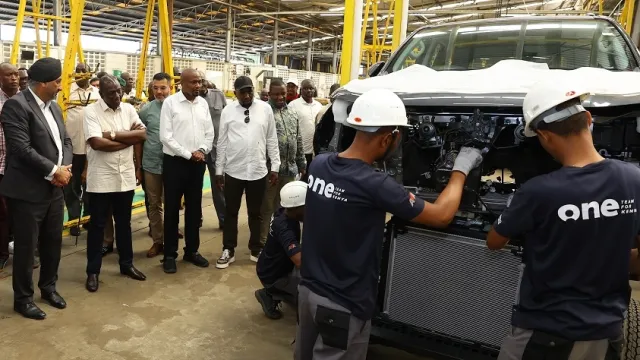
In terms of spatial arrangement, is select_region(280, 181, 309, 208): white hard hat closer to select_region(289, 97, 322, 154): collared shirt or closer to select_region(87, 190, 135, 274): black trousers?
select_region(87, 190, 135, 274): black trousers

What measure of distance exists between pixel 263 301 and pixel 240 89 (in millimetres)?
1819

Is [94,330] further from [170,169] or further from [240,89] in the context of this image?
[240,89]

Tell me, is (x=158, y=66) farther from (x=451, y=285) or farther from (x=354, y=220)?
(x=354, y=220)

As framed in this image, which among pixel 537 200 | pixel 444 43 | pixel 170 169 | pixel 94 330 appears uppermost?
pixel 444 43

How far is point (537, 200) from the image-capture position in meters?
1.58

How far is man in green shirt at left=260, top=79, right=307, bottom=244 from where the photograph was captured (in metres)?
4.64

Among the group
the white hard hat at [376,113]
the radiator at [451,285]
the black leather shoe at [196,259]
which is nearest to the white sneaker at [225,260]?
the black leather shoe at [196,259]

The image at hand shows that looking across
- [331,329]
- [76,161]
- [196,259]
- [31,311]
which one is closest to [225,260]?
[196,259]

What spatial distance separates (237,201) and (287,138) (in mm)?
794

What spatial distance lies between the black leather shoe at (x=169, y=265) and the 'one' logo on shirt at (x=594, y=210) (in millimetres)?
3407

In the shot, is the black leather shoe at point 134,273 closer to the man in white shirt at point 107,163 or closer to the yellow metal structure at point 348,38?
the man in white shirt at point 107,163

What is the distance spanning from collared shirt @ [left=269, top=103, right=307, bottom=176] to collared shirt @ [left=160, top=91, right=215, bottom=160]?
28.7 inches

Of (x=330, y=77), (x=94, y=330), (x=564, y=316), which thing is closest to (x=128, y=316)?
(x=94, y=330)

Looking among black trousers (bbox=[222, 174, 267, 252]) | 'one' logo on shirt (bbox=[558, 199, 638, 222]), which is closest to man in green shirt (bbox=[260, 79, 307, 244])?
black trousers (bbox=[222, 174, 267, 252])
